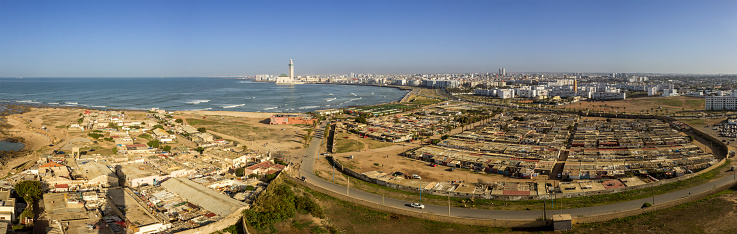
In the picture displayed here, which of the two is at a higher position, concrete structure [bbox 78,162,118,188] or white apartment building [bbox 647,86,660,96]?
white apartment building [bbox 647,86,660,96]

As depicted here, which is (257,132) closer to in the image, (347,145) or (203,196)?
(347,145)

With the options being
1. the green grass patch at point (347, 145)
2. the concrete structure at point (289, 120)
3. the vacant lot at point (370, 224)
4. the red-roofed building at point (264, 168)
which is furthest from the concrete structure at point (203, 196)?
the concrete structure at point (289, 120)

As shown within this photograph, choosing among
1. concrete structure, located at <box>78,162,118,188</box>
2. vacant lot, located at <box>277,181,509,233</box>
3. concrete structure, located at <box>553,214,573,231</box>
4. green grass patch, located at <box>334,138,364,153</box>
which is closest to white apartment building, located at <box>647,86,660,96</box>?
green grass patch, located at <box>334,138,364,153</box>

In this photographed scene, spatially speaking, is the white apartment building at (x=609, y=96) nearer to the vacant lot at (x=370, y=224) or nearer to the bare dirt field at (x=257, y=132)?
the bare dirt field at (x=257, y=132)

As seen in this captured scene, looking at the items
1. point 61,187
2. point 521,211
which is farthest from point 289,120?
point 521,211

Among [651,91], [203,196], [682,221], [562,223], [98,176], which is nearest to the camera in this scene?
[562,223]

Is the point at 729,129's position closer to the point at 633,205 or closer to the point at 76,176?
the point at 633,205

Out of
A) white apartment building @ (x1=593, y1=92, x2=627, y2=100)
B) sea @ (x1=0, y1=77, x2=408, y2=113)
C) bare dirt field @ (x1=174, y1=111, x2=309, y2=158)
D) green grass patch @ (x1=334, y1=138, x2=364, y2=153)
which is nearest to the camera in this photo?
green grass patch @ (x1=334, y1=138, x2=364, y2=153)

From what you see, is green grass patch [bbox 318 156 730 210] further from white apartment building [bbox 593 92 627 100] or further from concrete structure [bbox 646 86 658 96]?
concrete structure [bbox 646 86 658 96]

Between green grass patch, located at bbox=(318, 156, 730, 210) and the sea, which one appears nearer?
green grass patch, located at bbox=(318, 156, 730, 210)

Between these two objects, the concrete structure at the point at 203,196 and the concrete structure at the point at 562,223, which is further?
the concrete structure at the point at 203,196
